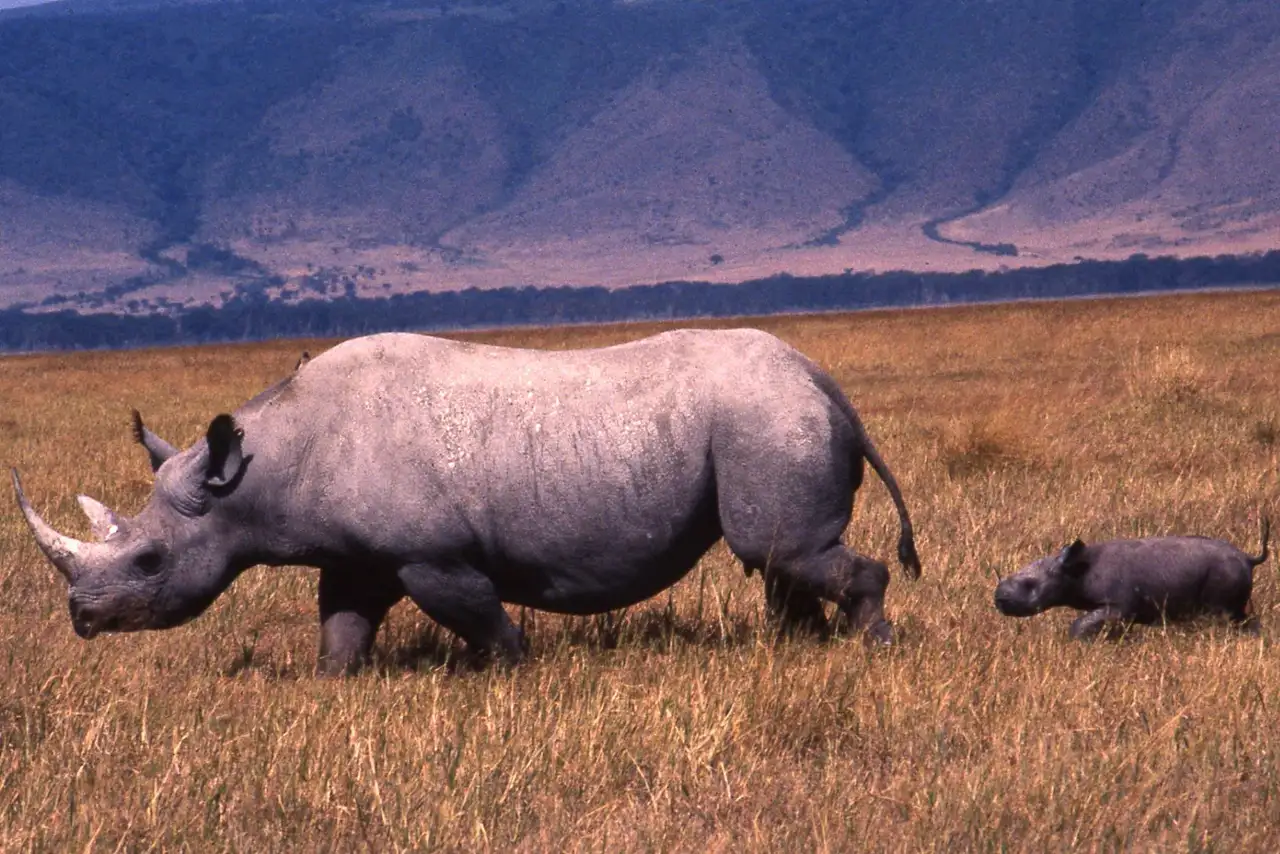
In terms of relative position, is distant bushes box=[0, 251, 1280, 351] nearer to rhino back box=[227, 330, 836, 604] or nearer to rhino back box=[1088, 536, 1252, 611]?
rhino back box=[1088, 536, 1252, 611]

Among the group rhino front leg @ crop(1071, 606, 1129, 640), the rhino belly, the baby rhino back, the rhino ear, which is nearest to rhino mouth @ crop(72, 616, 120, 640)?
the rhino ear

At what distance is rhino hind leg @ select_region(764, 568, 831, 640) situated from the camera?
8.38 meters

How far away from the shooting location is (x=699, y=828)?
583 cm

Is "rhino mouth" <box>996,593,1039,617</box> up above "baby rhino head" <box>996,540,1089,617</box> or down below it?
below

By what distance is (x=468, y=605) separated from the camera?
311 inches

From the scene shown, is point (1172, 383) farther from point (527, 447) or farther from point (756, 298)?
point (756, 298)

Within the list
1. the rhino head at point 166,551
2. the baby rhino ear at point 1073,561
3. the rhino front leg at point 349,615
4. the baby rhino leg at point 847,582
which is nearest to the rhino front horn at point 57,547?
the rhino head at point 166,551

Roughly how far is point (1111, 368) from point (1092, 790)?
23817 mm

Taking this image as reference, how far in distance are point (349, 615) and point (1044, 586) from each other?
322cm

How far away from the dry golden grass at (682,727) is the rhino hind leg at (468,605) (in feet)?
0.51

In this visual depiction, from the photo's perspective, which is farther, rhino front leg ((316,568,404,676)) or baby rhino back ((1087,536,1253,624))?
baby rhino back ((1087,536,1253,624))

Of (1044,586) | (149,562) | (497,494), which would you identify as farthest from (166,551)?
(1044,586)

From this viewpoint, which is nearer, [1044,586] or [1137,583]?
[1137,583]

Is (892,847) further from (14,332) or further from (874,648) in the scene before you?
(14,332)
